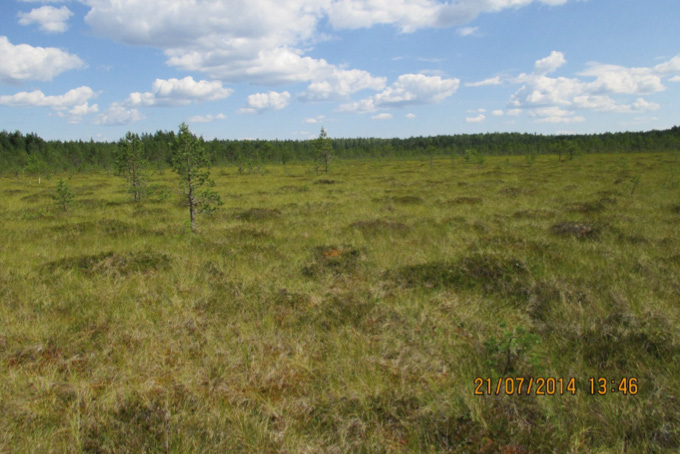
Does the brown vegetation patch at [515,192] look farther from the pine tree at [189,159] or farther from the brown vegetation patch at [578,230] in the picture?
the pine tree at [189,159]

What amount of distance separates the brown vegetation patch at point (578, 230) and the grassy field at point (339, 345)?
0.15 m

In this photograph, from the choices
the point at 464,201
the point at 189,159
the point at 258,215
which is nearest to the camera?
the point at 189,159

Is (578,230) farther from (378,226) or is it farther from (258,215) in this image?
(258,215)

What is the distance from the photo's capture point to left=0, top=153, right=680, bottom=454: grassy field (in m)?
3.06

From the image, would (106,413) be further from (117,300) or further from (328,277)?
(328,277)

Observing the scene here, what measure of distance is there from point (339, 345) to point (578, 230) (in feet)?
30.4

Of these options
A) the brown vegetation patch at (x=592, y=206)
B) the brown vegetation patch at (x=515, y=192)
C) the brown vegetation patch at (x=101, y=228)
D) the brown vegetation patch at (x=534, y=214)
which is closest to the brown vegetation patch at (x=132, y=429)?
the brown vegetation patch at (x=101, y=228)

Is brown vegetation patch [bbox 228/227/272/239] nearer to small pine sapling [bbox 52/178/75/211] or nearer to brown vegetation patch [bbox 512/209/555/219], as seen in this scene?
brown vegetation patch [bbox 512/209/555/219]

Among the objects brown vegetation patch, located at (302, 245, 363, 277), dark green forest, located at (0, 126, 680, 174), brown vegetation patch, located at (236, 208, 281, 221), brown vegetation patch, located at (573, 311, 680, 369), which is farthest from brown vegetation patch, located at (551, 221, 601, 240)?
dark green forest, located at (0, 126, 680, 174)

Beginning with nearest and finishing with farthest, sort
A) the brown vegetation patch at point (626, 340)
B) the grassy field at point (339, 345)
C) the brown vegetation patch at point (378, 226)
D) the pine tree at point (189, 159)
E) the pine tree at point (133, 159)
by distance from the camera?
the grassy field at point (339, 345)
the brown vegetation patch at point (626, 340)
the pine tree at point (189, 159)
the brown vegetation patch at point (378, 226)
the pine tree at point (133, 159)

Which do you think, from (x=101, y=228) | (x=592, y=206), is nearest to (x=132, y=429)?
(x=101, y=228)

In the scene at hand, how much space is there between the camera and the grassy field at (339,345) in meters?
3.06

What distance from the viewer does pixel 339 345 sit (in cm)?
449

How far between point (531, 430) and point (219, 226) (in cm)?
1133
